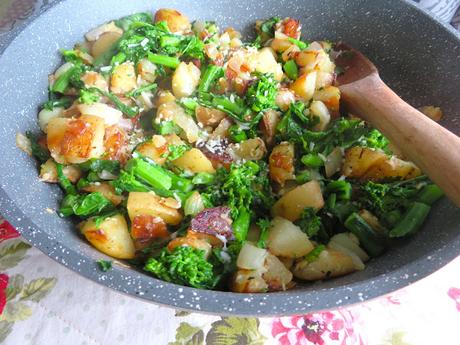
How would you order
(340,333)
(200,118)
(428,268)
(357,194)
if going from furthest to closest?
(200,118) < (357,194) < (340,333) < (428,268)

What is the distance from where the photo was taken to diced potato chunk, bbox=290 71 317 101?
5.88ft

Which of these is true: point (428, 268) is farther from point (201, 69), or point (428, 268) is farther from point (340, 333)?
point (201, 69)

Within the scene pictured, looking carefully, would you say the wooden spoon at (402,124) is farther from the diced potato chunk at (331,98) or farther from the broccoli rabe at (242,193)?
the broccoli rabe at (242,193)

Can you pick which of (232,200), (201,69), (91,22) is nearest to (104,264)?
(232,200)

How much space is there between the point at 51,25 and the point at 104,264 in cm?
106

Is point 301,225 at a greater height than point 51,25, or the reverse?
point 51,25

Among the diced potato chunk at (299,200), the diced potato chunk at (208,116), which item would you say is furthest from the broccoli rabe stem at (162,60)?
the diced potato chunk at (299,200)

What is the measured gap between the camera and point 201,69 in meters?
1.87

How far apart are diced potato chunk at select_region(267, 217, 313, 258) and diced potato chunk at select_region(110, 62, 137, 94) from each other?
2.59ft

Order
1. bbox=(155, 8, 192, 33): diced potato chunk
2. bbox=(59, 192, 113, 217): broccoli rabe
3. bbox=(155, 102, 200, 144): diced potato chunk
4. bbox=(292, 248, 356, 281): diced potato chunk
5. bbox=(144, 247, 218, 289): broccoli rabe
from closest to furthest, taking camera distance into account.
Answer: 1. bbox=(144, 247, 218, 289): broccoli rabe
2. bbox=(292, 248, 356, 281): diced potato chunk
3. bbox=(59, 192, 113, 217): broccoli rabe
4. bbox=(155, 102, 200, 144): diced potato chunk
5. bbox=(155, 8, 192, 33): diced potato chunk

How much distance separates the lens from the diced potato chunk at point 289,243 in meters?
1.38

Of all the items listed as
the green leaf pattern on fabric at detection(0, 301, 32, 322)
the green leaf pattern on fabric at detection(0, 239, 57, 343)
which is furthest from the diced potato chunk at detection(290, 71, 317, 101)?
the green leaf pattern on fabric at detection(0, 301, 32, 322)

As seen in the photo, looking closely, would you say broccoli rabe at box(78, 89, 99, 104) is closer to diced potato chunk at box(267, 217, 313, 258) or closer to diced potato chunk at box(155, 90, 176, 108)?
diced potato chunk at box(155, 90, 176, 108)

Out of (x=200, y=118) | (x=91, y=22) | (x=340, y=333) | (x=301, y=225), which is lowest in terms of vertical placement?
(x=340, y=333)
